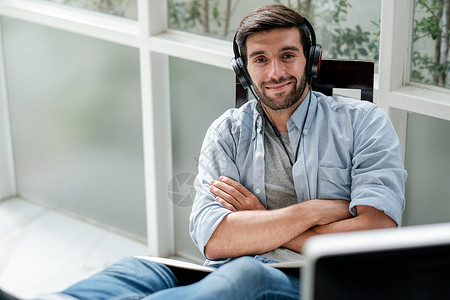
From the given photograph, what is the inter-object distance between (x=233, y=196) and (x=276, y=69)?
38cm

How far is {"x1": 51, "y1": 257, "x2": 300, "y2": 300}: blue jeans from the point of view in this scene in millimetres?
1499

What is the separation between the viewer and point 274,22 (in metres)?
1.98

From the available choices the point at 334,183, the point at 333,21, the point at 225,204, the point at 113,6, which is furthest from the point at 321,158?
the point at 113,6

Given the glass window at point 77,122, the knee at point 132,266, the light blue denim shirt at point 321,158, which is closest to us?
the knee at point 132,266

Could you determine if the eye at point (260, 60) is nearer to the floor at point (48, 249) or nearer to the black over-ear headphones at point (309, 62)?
the black over-ear headphones at point (309, 62)

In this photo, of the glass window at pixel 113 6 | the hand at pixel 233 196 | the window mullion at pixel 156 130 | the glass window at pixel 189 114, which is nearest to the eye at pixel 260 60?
the hand at pixel 233 196

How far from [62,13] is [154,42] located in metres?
0.60

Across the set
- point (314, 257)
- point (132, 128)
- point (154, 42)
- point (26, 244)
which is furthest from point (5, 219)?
point (314, 257)

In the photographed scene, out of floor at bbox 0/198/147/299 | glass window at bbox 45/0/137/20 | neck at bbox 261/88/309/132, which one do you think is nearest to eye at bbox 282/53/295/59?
neck at bbox 261/88/309/132

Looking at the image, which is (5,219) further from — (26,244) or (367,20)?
(367,20)

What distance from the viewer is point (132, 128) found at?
3297mm

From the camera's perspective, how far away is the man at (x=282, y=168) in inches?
73.9

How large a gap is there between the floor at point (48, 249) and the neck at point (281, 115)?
1.41 meters

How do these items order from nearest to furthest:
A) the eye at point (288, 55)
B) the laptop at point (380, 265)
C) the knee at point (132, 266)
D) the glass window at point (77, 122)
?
1. the laptop at point (380, 265)
2. the knee at point (132, 266)
3. the eye at point (288, 55)
4. the glass window at point (77, 122)
